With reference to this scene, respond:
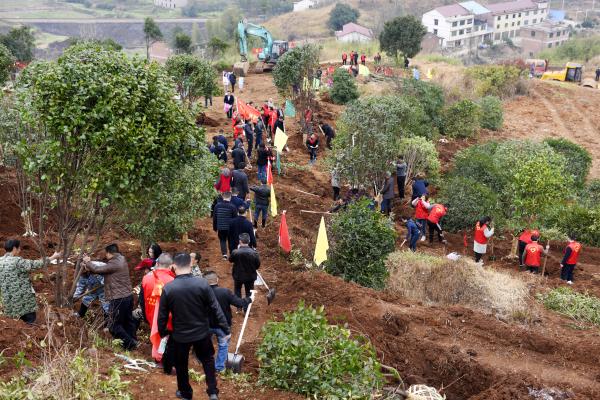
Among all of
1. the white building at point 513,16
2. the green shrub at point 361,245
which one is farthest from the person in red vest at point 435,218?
the white building at point 513,16

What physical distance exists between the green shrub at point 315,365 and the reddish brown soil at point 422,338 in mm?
203

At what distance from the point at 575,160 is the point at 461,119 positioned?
5.59 m

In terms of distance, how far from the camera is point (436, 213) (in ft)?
49.5

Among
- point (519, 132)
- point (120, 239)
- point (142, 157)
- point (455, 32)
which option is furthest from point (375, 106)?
point (455, 32)

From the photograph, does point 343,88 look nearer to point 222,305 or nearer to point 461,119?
point 461,119

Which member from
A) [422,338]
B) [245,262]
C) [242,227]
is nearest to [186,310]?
[245,262]

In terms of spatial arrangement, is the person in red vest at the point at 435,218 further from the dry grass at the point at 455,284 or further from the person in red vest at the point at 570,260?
the person in red vest at the point at 570,260

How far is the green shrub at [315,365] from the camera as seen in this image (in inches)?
279

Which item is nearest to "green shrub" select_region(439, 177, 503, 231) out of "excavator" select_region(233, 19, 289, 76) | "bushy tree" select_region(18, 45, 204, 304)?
"bushy tree" select_region(18, 45, 204, 304)

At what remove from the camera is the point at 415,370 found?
8961 millimetres

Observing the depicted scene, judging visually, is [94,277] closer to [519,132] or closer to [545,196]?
[545,196]

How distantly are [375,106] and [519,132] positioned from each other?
1713 centimetres

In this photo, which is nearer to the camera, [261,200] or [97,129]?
[97,129]

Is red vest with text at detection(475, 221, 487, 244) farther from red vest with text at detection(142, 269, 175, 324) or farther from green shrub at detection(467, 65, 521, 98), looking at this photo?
green shrub at detection(467, 65, 521, 98)
